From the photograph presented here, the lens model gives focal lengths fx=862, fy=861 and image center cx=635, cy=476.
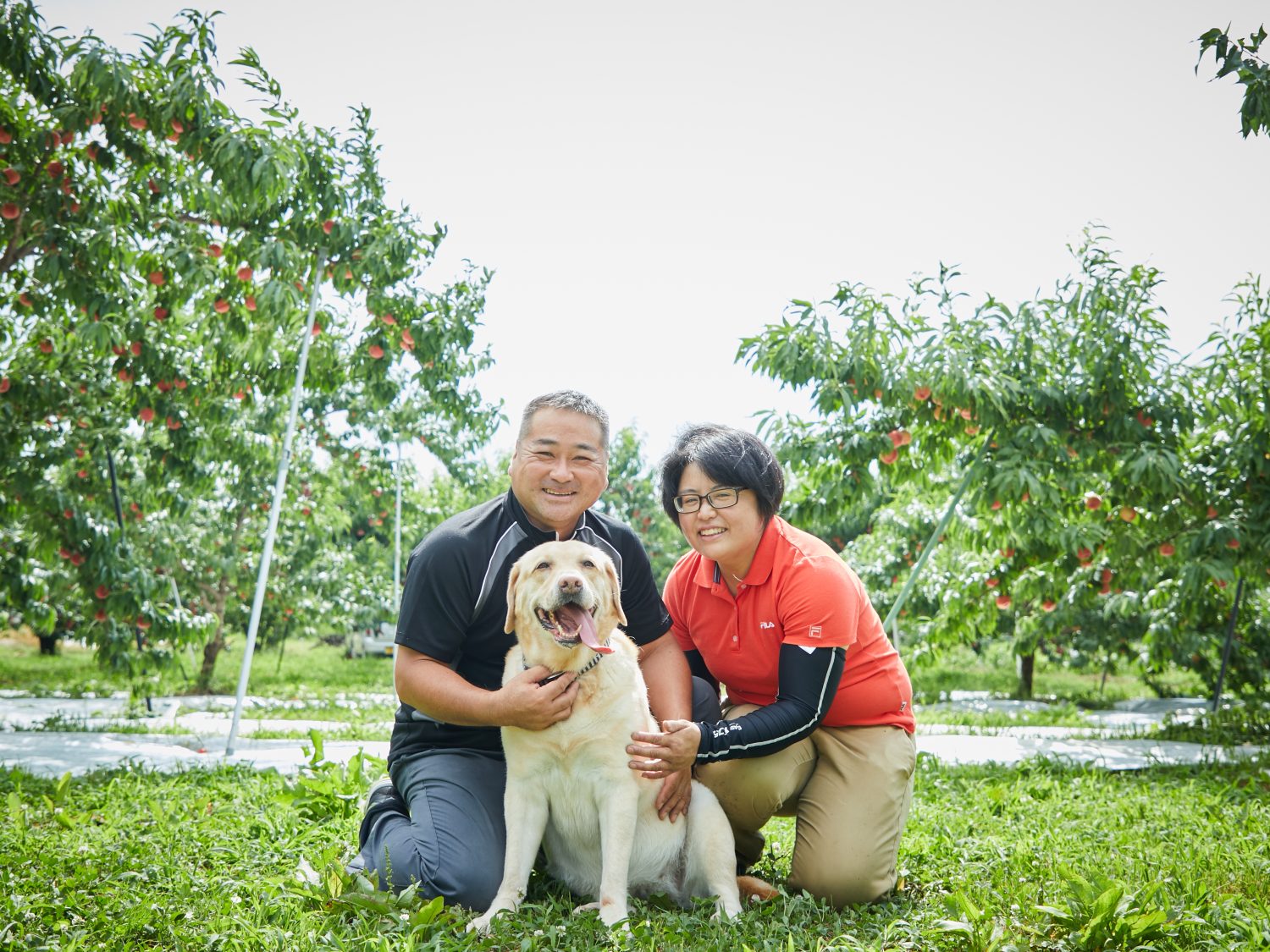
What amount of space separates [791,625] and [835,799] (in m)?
0.73

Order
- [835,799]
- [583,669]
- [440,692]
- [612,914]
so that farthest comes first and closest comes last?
[835,799] < [440,692] < [583,669] < [612,914]

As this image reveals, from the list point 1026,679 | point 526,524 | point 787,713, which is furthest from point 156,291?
point 1026,679

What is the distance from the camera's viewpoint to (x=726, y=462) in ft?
10.4

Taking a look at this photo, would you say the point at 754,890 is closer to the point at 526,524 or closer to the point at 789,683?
the point at 789,683

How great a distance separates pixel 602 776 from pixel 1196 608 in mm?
5753

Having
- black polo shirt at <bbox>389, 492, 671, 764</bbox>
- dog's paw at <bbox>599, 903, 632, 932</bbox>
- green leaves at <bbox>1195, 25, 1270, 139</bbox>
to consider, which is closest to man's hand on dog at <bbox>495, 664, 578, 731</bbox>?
black polo shirt at <bbox>389, 492, 671, 764</bbox>

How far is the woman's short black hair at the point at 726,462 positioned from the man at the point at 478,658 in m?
0.28

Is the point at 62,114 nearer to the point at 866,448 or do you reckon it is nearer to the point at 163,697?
the point at 866,448

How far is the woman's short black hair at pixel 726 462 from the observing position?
3189 mm

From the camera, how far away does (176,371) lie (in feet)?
21.5

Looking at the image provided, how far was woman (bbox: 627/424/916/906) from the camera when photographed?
3025mm

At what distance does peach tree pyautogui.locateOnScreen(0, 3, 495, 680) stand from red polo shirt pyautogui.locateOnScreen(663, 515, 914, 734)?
13.1 feet

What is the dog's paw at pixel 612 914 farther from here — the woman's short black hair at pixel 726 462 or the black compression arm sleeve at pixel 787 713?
the woman's short black hair at pixel 726 462

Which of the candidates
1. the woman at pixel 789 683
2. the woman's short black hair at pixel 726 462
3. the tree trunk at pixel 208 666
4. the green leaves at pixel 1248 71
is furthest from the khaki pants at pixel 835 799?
the tree trunk at pixel 208 666
